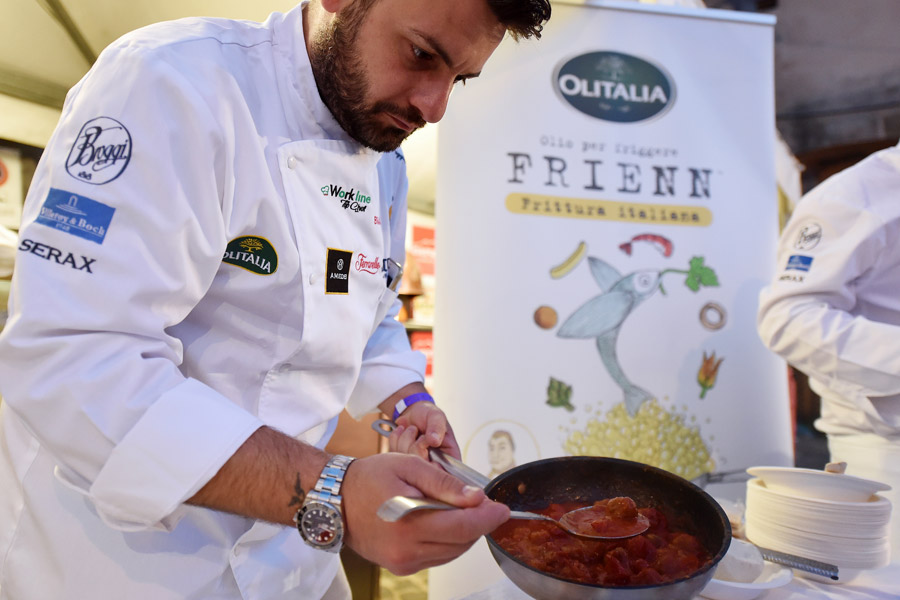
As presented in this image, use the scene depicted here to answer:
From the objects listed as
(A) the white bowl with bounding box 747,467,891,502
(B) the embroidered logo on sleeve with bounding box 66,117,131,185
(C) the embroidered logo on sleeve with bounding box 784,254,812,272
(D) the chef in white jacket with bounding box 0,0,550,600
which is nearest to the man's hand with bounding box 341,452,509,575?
(D) the chef in white jacket with bounding box 0,0,550,600

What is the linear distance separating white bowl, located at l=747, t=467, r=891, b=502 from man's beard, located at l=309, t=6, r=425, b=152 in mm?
1070

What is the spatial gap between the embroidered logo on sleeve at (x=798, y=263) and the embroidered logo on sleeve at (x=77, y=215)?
2.05 m

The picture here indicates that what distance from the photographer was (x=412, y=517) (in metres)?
0.67

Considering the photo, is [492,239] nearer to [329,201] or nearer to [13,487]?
[329,201]

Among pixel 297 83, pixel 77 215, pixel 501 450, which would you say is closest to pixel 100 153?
pixel 77 215

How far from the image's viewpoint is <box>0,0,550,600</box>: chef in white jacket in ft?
2.25

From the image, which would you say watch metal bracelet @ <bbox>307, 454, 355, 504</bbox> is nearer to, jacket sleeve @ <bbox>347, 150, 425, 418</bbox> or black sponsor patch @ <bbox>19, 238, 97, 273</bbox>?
black sponsor patch @ <bbox>19, 238, 97, 273</bbox>

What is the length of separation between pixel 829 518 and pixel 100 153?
148 centimetres

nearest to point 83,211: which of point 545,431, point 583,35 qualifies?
point 545,431

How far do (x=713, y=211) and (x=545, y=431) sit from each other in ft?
3.85

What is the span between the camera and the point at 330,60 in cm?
104

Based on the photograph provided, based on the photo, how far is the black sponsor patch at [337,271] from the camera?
1070 millimetres

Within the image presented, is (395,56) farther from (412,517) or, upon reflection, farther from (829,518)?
(829,518)

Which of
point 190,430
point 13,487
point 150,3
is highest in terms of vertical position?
point 150,3
